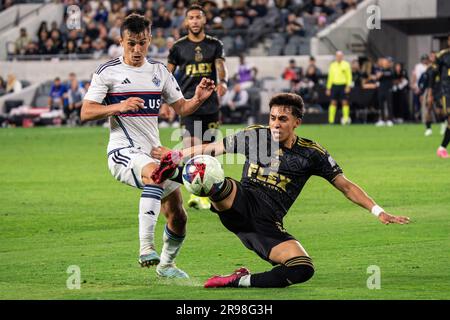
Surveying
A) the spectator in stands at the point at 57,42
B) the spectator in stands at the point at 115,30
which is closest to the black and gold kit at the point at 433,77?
the spectator in stands at the point at 115,30

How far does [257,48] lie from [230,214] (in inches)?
1390

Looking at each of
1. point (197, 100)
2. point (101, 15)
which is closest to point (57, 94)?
point (101, 15)

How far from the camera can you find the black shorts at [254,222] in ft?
31.2

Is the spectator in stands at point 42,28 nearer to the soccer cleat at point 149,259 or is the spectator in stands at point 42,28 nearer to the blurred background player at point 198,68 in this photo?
the blurred background player at point 198,68

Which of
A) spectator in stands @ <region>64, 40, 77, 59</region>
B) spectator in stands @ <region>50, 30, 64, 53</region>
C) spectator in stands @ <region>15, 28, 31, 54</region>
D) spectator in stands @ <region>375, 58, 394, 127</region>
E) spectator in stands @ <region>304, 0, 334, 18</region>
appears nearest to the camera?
spectator in stands @ <region>375, 58, 394, 127</region>

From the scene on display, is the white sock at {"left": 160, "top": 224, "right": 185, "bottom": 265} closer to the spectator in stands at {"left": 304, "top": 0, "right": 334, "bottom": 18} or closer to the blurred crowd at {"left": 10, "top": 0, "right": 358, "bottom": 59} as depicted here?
the blurred crowd at {"left": 10, "top": 0, "right": 358, "bottom": 59}

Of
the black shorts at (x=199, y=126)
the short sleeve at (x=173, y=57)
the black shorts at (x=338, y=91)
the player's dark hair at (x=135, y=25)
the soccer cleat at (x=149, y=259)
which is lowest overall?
the black shorts at (x=338, y=91)

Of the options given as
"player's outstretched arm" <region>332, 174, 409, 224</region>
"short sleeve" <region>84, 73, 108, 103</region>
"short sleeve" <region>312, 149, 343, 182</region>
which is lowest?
"player's outstretched arm" <region>332, 174, 409, 224</region>

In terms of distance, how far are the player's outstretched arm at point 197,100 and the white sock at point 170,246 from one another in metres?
1.23

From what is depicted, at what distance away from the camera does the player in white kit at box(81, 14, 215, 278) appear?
1013 centimetres

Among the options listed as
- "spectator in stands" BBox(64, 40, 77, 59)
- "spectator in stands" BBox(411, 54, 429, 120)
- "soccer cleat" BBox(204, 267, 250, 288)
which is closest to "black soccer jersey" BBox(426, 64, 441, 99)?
"spectator in stands" BBox(411, 54, 429, 120)

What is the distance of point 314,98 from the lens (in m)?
40.0

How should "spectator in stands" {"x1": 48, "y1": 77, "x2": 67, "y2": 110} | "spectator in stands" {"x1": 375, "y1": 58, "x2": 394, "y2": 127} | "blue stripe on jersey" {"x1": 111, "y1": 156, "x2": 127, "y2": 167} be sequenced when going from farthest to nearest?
"spectator in stands" {"x1": 48, "y1": 77, "x2": 67, "y2": 110}
"spectator in stands" {"x1": 375, "y1": 58, "x2": 394, "y2": 127}
"blue stripe on jersey" {"x1": 111, "y1": 156, "x2": 127, "y2": 167}
